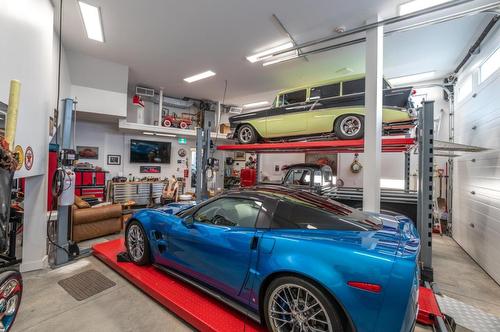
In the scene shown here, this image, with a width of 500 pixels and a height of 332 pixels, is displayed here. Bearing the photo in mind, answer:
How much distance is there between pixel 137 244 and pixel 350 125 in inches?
148

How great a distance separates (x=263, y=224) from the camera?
184 cm

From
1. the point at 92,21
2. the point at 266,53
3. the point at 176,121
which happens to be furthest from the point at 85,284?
the point at 176,121

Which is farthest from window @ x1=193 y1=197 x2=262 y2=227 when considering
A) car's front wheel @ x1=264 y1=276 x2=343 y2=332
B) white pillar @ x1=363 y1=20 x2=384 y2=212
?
white pillar @ x1=363 y1=20 x2=384 y2=212

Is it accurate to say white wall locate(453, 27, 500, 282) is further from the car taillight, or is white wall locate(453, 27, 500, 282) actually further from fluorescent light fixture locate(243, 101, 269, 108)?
fluorescent light fixture locate(243, 101, 269, 108)

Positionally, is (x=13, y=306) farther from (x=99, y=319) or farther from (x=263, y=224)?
(x=263, y=224)

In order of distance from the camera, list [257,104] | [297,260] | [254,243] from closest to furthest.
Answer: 1. [297,260]
2. [254,243]
3. [257,104]

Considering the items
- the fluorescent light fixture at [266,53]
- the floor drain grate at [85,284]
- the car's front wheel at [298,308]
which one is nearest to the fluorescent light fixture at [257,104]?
the fluorescent light fixture at [266,53]

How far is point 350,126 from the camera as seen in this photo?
12.4 ft

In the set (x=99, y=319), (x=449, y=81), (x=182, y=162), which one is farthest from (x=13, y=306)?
(x=449, y=81)

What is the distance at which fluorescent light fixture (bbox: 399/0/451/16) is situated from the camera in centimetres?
307

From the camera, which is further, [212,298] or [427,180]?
[427,180]

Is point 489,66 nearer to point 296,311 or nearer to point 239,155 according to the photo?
point 296,311

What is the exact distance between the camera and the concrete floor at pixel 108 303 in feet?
6.69

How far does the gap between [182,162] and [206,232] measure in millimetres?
7494
